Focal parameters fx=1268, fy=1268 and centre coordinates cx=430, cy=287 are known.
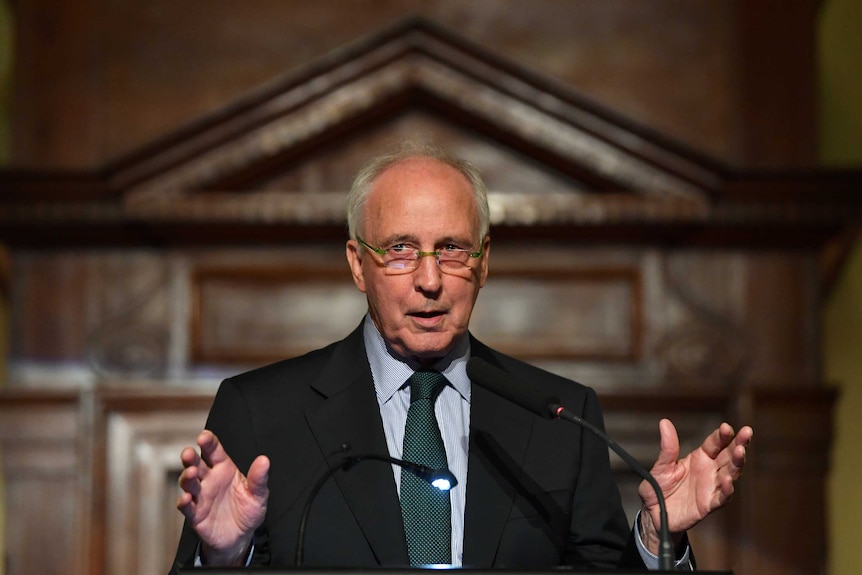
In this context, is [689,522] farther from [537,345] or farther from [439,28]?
[439,28]

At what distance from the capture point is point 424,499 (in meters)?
2.42

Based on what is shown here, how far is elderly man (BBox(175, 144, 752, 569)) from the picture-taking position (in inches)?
93.7

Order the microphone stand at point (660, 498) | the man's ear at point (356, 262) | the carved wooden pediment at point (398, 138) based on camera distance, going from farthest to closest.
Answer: the carved wooden pediment at point (398, 138), the man's ear at point (356, 262), the microphone stand at point (660, 498)

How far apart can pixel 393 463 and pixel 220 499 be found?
32cm

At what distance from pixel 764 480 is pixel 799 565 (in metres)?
0.33

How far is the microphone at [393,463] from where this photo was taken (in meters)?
2.12

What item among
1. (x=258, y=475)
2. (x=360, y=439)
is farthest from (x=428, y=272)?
(x=258, y=475)

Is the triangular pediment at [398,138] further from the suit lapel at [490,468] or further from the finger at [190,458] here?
the finger at [190,458]

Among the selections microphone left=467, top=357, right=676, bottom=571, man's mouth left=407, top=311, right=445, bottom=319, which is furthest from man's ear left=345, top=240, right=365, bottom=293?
microphone left=467, top=357, right=676, bottom=571

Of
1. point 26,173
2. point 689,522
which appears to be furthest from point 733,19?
point 689,522

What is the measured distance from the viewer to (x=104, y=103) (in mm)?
4789

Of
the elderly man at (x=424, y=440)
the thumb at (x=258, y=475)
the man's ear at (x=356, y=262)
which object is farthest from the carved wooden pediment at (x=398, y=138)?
the thumb at (x=258, y=475)

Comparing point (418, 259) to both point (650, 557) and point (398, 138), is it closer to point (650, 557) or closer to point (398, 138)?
point (650, 557)

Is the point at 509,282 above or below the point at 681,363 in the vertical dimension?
above
